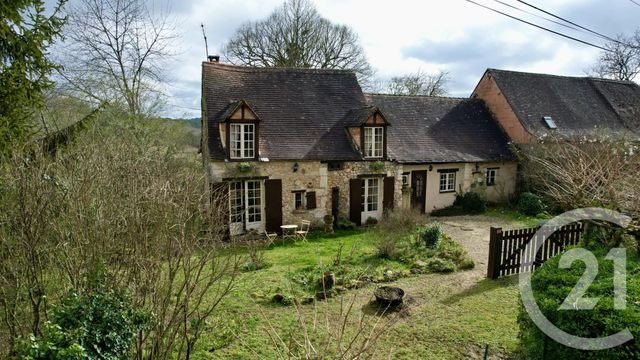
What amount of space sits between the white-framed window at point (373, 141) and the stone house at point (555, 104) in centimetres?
870

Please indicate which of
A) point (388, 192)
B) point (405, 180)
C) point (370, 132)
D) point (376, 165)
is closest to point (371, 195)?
point (388, 192)

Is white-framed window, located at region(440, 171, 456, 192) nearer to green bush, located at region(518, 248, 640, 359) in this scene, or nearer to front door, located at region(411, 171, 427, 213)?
front door, located at region(411, 171, 427, 213)

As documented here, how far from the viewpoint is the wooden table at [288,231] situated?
14.8 m

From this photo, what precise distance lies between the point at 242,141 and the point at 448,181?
10540mm

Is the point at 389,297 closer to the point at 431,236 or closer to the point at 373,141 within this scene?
the point at 431,236

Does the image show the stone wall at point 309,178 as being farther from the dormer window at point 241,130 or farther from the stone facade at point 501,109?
the stone facade at point 501,109

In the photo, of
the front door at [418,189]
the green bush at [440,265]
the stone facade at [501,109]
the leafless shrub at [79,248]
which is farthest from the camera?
the stone facade at [501,109]

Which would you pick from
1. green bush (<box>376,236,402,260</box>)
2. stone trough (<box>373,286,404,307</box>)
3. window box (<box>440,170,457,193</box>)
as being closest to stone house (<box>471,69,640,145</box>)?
window box (<box>440,170,457,193</box>)

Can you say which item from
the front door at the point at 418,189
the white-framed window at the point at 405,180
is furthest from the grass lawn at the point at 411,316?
the front door at the point at 418,189

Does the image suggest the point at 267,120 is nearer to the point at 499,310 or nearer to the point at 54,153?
the point at 54,153

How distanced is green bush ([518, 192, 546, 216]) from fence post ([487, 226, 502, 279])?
9779 mm

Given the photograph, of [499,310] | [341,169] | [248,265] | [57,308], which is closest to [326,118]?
[341,169]

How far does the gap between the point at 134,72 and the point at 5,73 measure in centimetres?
1313

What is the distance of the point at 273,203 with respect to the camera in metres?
15.3
